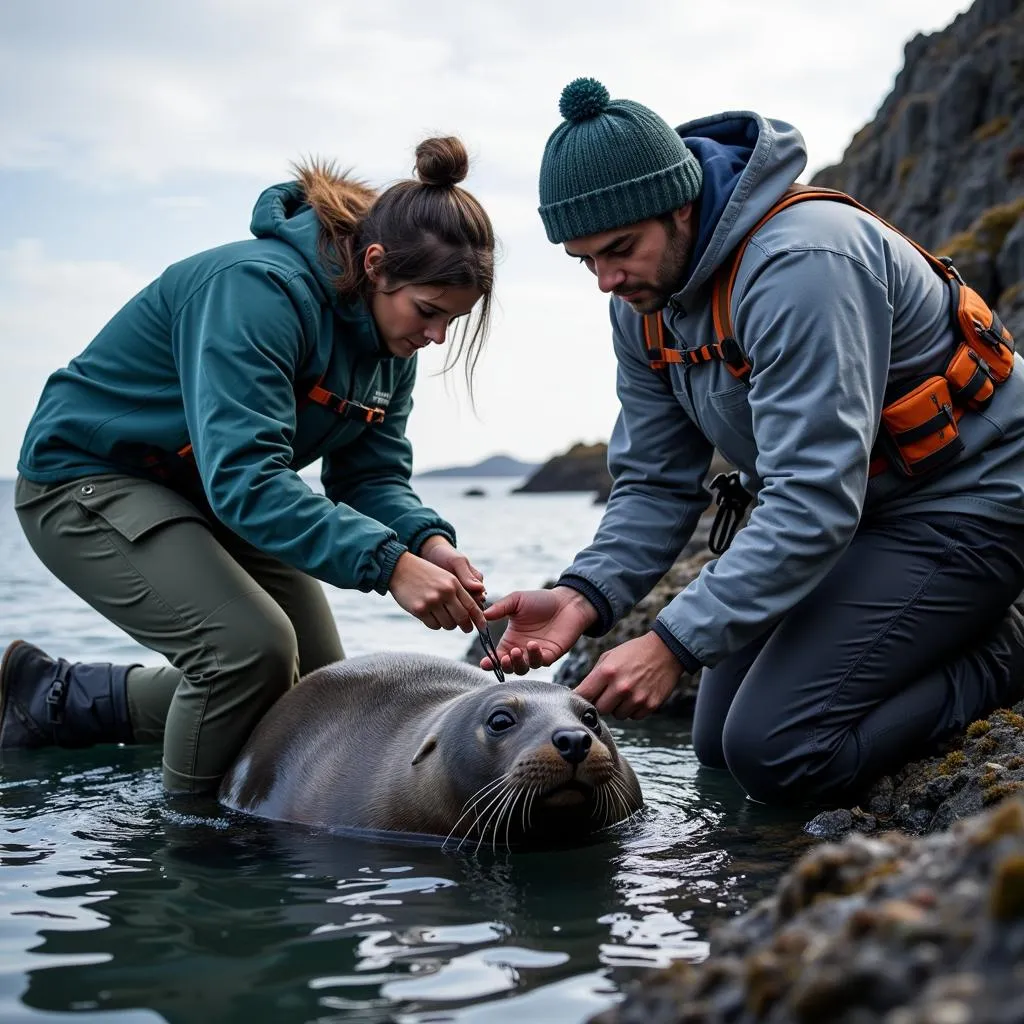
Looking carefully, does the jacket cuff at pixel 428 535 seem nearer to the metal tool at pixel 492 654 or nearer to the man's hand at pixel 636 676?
the metal tool at pixel 492 654

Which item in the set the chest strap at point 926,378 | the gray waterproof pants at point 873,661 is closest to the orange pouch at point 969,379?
the chest strap at point 926,378

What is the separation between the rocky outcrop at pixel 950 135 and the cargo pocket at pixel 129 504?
30442 mm

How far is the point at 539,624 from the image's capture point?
4.71m

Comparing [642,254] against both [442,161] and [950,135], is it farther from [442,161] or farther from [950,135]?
[950,135]

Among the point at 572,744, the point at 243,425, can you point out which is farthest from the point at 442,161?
the point at 572,744

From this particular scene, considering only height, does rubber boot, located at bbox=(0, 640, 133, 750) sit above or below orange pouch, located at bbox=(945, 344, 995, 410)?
below

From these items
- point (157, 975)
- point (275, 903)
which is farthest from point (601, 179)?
point (157, 975)

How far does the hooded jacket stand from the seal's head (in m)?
0.42

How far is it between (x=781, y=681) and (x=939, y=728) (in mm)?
560

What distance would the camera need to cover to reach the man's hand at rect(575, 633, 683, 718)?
3.97 metres

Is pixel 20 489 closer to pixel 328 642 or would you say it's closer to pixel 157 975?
pixel 328 642

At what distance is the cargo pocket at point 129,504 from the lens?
4.96 metres

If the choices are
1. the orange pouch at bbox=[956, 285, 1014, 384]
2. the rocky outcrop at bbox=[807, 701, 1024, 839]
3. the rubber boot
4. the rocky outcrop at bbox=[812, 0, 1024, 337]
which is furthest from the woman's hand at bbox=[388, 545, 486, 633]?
the rocky outcrop at bbox=[812, 0, 1024, 337]

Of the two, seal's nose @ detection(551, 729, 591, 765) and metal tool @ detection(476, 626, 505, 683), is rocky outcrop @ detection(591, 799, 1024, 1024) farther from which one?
metal tool @ detection(476, 626, 505, 683)
